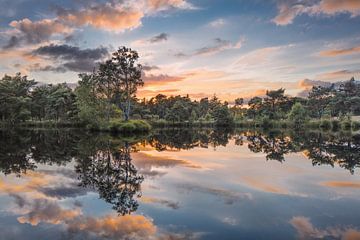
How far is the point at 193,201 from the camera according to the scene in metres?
8.23

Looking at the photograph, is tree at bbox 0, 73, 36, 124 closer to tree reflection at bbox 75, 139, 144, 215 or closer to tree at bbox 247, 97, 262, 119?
tree reflection at bbox 75, 139, 144, 215

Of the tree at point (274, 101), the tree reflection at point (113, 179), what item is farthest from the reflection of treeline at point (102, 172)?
the tree at point (274, 101)

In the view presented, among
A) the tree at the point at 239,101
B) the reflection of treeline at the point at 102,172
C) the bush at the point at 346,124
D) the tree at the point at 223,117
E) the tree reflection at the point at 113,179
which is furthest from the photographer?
the tree at the point at 239,101

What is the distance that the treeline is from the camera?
4581 cm

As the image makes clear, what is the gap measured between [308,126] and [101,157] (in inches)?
2356

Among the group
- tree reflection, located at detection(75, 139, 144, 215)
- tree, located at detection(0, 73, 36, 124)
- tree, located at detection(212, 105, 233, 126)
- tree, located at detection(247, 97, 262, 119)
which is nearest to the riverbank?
tree, located at detection(212, 105, 233, 126)

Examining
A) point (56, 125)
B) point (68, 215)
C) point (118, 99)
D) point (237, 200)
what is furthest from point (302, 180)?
point (56, 125)

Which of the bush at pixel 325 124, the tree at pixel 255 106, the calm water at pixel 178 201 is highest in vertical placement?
the tree at pixel 255 106

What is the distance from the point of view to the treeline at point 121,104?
4581cm

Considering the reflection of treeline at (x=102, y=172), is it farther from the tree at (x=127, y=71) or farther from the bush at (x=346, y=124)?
the bush at (x=346, y=124)

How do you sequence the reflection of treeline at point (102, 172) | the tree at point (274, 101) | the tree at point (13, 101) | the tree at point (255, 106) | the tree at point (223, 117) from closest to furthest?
the reflection of treeline at point (102, 172) < the tree at point (13, 101) < the tree at point (223, 117) < the tree at point (274, 101) < the tree at point (255, 106)

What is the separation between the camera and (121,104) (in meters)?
48.0

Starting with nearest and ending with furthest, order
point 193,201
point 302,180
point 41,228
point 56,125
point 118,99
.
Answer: point 41,228 < point 193,201 < point 302,180 < point 118,99 < point 56,125

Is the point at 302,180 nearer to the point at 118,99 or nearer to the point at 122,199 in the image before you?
the point at 122,199
